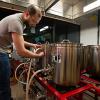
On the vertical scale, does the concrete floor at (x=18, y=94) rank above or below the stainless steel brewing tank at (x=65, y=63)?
below

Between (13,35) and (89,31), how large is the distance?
3926 millimetres

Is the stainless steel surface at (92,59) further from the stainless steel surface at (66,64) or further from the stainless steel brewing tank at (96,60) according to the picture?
the stainless steel surface at (66,64)

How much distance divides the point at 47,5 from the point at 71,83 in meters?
2.75

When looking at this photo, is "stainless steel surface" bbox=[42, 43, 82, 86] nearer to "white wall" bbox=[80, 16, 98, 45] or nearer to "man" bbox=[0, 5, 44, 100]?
"man" bbox=[0, 5, 44, 100]

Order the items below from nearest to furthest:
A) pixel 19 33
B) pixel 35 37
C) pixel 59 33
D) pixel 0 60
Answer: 1. pixel 19 33
2. pixel 0 60
3. pixel 35 37
4. pixel 59 33

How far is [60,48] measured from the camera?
1.25m

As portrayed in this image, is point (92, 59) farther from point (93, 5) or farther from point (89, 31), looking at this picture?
point (89, 31)

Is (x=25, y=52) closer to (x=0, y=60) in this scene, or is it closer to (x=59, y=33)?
(x=0, y=60)

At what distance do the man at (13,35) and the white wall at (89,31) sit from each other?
343 centimetres

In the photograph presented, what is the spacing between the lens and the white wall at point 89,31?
4.33 metres

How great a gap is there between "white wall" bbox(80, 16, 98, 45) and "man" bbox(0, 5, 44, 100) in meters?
3.43

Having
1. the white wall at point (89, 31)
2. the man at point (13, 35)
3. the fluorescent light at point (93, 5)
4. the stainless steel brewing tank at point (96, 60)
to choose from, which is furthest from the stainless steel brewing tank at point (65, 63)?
the white wall at point (89, 31)

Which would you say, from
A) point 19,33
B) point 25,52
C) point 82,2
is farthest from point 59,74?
point 82,2

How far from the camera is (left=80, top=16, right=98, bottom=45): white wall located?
4.33m
